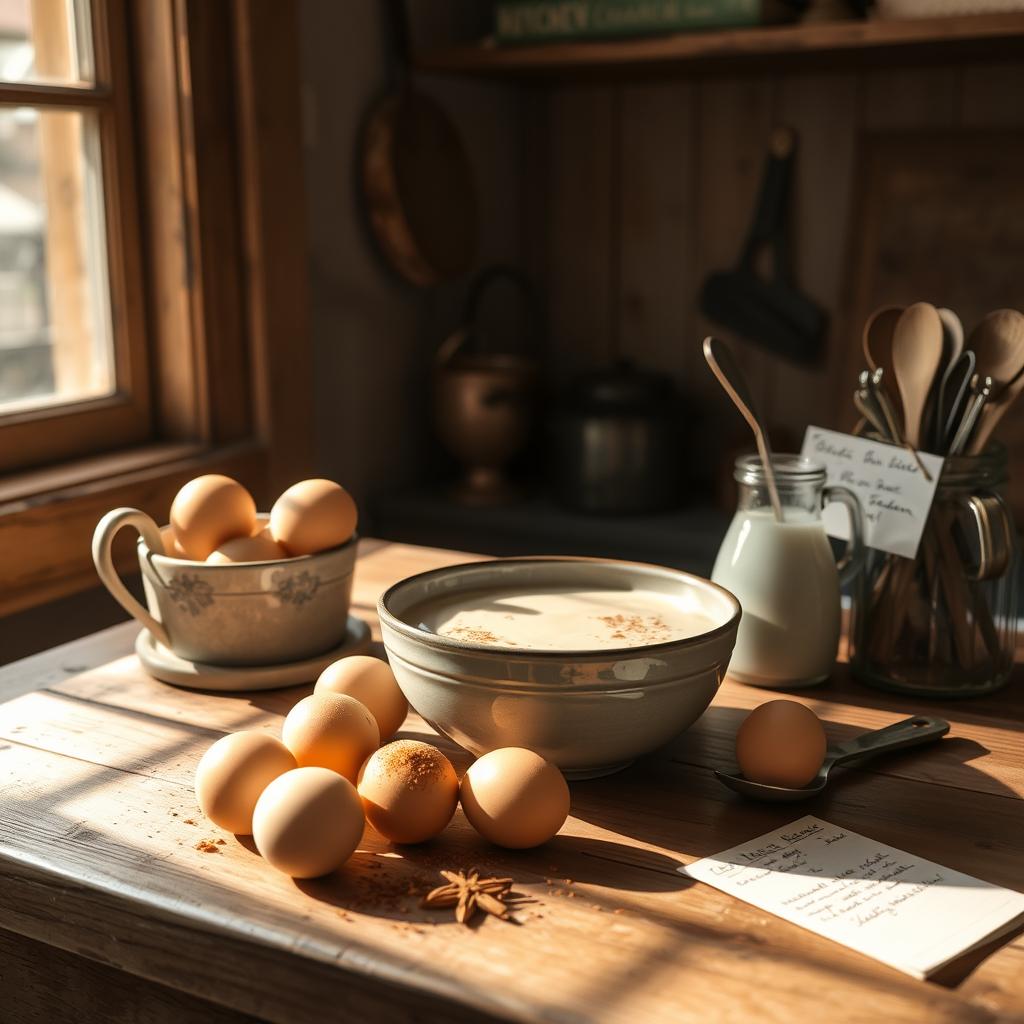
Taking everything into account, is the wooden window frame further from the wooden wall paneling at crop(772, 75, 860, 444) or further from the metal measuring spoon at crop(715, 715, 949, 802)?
the metal measuring spoon at crop(715, 715, 949, 802)

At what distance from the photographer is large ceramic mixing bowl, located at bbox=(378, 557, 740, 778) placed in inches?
31.2

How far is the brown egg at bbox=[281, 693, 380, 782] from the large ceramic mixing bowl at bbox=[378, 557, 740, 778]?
1.9 inches

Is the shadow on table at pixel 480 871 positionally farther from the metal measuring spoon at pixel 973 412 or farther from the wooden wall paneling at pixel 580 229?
the wooden wall paneling at pixel 580 229

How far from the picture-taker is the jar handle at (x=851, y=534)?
1.05 metres

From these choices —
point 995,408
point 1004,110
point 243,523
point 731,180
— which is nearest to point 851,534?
point 995,408

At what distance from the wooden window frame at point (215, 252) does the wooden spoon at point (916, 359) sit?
1.10 metres

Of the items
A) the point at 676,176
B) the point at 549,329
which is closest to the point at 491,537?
the point at 549,329

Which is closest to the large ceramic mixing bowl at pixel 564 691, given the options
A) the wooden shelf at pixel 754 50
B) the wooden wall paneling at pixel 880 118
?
the wooden shelf at pixel 754 50

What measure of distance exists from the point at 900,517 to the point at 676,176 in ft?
5.18

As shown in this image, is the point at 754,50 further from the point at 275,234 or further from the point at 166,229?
the point at 166,229

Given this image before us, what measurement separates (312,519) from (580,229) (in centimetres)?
167

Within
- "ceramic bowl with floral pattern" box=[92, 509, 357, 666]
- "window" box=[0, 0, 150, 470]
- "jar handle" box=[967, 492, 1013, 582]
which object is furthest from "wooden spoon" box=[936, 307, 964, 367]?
"window" box=[0, 0, 150, 470]

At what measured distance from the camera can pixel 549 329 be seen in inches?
105

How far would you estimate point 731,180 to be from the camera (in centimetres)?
241
